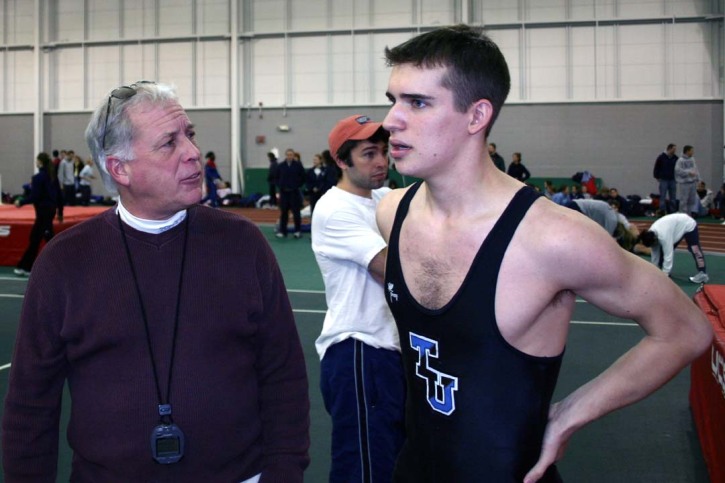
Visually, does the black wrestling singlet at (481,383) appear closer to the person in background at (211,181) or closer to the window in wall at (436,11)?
the person in background at (211,181)

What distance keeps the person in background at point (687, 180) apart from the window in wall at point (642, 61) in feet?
12.5

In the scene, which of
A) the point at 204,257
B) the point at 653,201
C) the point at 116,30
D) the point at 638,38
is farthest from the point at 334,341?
the point at 116,30

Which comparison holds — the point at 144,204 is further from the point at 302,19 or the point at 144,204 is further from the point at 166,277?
the point at 302,19

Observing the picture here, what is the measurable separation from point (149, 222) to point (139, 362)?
0.39 metres

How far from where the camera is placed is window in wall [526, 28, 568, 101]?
2281 cm

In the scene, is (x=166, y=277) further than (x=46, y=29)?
No

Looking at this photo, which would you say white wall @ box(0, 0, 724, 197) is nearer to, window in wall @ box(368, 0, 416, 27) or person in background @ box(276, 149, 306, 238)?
window in wall @ box(368, 0, 416, 27)

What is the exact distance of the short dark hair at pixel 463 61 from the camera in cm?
205

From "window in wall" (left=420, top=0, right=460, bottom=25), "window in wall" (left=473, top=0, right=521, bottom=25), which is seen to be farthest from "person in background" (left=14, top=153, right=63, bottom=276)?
"window in wall" (left=473, top=0, right=521, bottom=25)

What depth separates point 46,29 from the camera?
1057 inches

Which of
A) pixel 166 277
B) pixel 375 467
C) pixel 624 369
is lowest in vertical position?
pixel 375 467

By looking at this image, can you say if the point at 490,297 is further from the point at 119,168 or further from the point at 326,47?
the point at 326,47

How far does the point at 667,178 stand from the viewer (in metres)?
19.8

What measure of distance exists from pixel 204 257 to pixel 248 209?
2230cm
